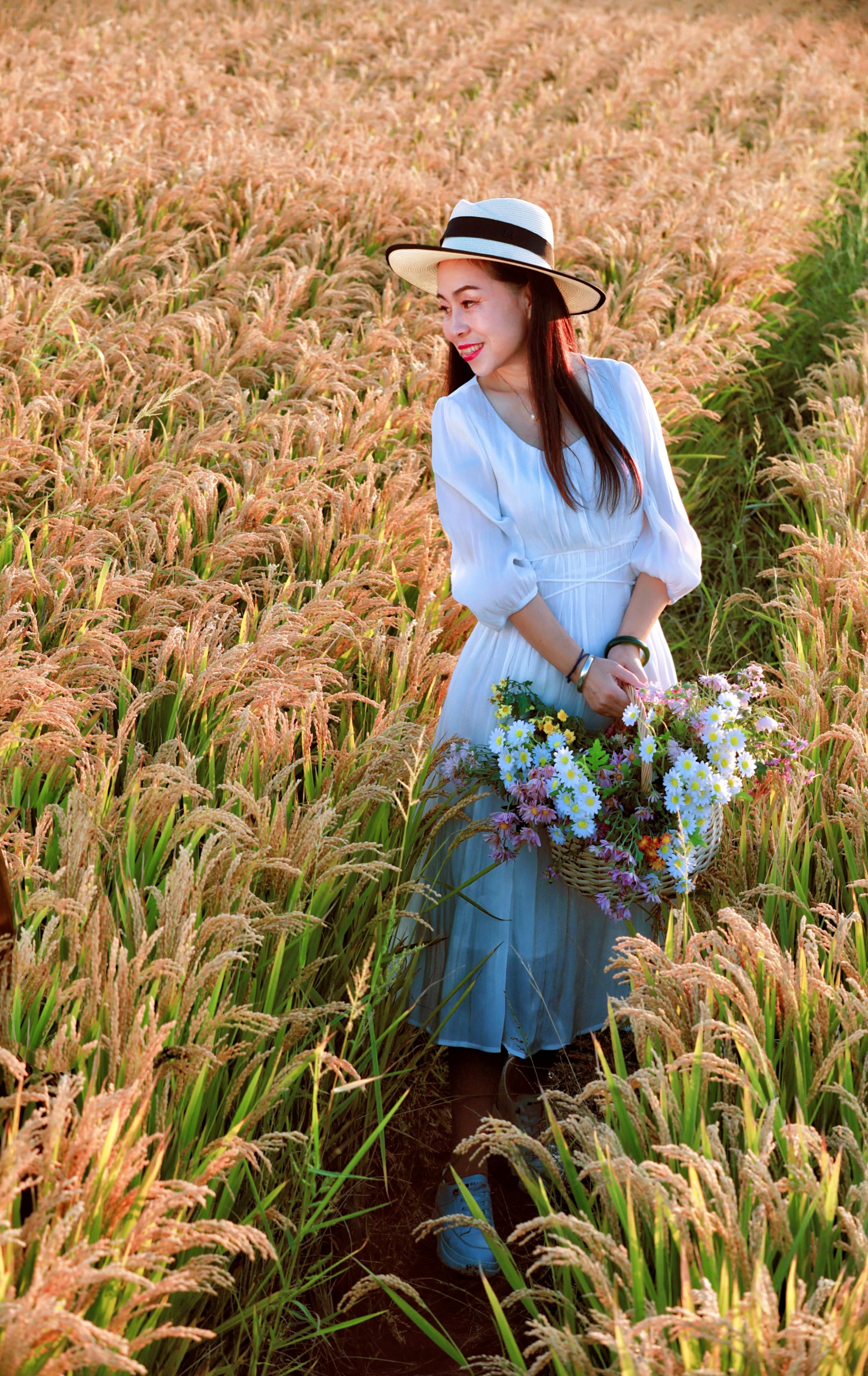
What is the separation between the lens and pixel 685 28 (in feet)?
60.0

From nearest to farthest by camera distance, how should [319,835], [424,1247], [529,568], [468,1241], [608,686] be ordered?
1. [319,835]
2. [468,1241]
3. [424,1247]
4. [608,686]
5. [529,568]

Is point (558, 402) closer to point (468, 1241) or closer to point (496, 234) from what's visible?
point (496, 234)

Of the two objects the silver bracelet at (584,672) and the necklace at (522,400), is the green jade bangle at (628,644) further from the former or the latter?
the necklace at (522,400)

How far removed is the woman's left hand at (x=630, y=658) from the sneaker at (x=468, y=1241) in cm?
115

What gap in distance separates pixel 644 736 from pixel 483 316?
1078 mm

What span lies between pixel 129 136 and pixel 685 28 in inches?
553

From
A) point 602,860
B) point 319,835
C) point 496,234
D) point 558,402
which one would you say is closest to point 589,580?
point 558,402

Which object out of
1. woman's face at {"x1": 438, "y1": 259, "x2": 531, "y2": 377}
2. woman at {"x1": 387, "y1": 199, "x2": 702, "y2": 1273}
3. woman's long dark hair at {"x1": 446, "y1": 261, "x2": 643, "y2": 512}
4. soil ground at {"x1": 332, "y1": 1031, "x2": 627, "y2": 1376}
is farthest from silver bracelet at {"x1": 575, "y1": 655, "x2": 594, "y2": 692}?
soil ground at {"x1": 332, "y1": 1031, "x2": 627, "y2": 1376}

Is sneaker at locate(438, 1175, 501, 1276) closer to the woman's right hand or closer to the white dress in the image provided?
the white dress

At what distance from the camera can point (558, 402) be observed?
265cm

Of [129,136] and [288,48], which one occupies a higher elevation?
[288,48]

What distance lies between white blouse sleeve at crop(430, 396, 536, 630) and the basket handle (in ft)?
1.39

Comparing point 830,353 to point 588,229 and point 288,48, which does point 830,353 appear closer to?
point 588,229

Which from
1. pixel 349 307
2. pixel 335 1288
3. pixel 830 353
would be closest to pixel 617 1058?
pixel 335 1288
